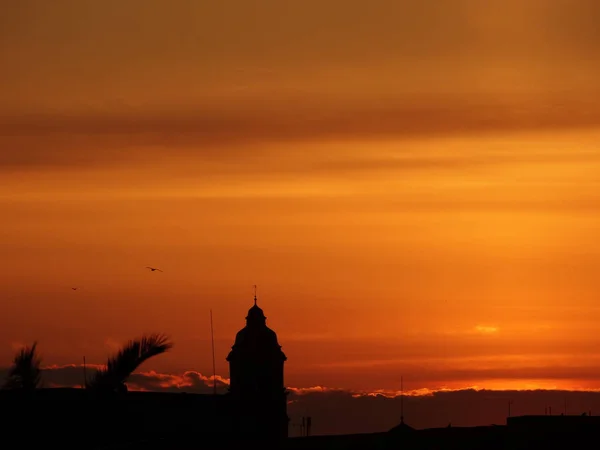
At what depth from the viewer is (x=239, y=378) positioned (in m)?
104

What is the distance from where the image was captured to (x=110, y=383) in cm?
3678

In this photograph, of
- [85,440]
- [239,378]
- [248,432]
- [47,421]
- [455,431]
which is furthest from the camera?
[239,378]

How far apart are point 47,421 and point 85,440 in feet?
10.4

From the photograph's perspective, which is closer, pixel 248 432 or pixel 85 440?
pixel 85 440

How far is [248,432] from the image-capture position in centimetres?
9131

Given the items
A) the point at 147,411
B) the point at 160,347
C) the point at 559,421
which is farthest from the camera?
the point at 147,411

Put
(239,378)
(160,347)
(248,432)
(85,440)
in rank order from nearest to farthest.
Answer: (160,347) < (85,440) < (248,432) < (239,378)

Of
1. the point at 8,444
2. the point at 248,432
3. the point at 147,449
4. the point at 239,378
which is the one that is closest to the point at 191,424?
the point at 248,432

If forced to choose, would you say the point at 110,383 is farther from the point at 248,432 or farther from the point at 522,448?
the point at 248,432

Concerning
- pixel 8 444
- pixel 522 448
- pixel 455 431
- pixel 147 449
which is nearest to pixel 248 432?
pixel 455 431

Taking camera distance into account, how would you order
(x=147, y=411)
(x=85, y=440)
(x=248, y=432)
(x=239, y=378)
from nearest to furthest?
(x=85, y=440) → (x=147, y=411) → (x=248, y=432) → (x=239, y=378)

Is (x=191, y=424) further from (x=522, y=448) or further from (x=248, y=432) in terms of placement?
(x=522, y=448)

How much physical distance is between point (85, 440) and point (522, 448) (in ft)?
52.1

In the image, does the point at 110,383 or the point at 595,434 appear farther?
the point at 595,434
